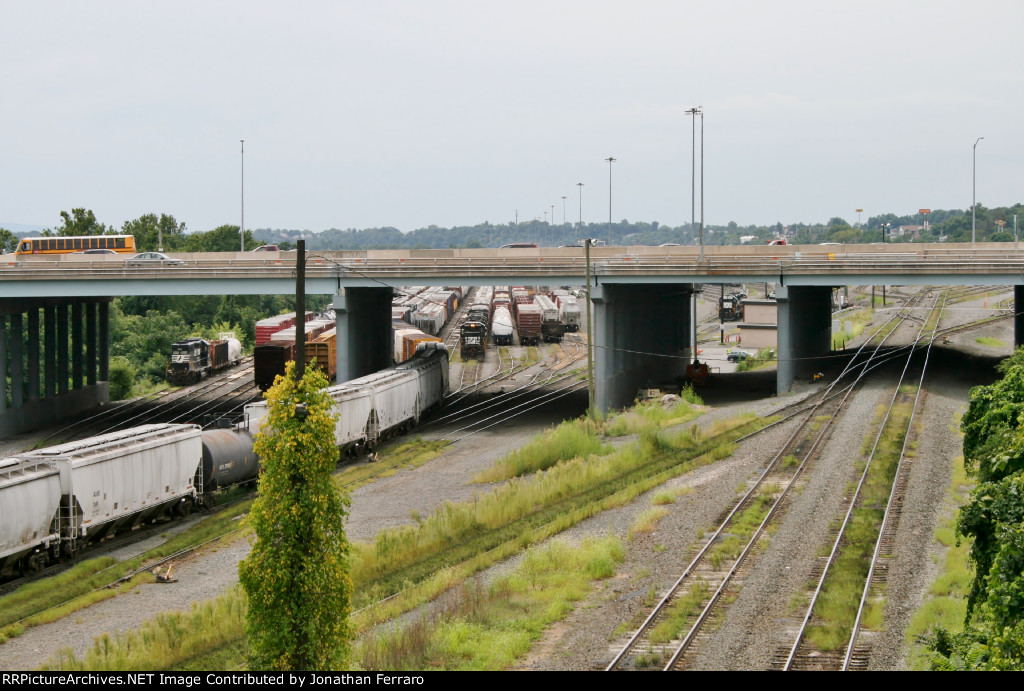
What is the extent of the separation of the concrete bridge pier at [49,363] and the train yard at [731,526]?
5.07 metres

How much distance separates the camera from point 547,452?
37.9 metres

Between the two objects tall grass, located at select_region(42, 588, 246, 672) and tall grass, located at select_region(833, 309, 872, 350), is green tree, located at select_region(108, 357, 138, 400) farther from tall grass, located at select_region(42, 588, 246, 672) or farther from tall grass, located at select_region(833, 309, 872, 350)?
tall grass, located at select_region(42, 588, 246, 672)

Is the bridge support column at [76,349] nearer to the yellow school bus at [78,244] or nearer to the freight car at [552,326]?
the yellow school bus at [78,244]

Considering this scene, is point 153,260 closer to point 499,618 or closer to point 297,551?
point 499,618

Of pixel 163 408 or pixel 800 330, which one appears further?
pixel 163 408

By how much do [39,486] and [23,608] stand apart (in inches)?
149

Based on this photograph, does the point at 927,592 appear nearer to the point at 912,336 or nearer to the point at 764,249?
the point at 764,249

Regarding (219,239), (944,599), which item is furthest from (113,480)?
(219,239)

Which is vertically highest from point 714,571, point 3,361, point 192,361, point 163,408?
point 3,361

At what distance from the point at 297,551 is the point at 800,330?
45.9 m

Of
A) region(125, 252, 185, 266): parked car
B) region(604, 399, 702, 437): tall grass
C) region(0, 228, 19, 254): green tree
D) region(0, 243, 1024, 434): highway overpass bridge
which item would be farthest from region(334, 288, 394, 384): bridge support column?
region(0, 228, 19, 254): green tree

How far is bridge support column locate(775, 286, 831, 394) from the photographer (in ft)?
169

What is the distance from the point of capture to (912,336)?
75.1 metres
